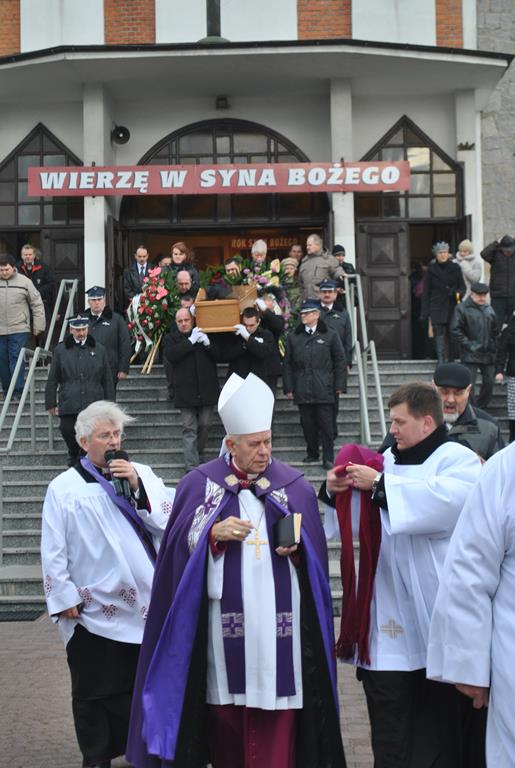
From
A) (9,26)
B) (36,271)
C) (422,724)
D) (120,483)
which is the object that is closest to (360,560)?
(422,724)

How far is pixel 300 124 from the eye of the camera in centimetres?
1952

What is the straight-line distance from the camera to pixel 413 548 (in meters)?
5.33

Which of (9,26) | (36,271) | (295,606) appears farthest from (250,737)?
(9,26)

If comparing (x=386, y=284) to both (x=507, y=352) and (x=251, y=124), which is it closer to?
(x=251, y=124)

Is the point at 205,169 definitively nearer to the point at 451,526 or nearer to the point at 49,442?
the point at 49,442

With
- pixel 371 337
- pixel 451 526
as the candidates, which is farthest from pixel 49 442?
pixel 451 526

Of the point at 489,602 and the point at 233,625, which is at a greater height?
the point at 489,602

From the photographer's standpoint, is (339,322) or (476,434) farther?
(339,322)

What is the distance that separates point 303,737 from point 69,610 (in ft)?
5.17

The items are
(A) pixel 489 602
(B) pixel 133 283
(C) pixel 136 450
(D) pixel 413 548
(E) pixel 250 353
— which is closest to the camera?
(A) pixel 489 602

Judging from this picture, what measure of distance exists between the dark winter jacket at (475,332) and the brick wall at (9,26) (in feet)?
29.9

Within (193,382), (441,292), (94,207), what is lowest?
(193,382)

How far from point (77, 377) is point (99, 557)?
6743 mm

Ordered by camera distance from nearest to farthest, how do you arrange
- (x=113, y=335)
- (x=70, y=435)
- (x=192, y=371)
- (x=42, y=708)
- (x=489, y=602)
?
(x=489, y=602) → (x=42, y=708) → (x=70, y=435) → (x=192, y=371) → (x=113, y=335)
